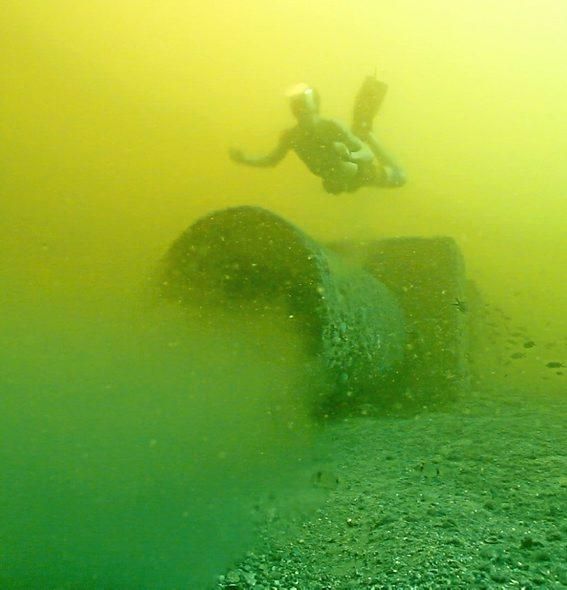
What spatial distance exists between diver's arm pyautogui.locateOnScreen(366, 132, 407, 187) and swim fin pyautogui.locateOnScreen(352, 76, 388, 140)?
0.36ft

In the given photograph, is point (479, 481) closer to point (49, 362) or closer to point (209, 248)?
point (209, 248)

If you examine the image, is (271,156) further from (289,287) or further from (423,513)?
(423,513)

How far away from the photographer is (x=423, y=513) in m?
1.50

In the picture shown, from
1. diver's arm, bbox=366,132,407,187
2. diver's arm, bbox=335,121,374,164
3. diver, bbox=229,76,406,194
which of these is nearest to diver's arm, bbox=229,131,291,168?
diver, bbox=229,76,406,194

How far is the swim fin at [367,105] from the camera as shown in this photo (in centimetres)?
561

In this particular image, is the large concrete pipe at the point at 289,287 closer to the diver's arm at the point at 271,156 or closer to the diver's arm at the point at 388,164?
the diver's arm at the point at 271,156

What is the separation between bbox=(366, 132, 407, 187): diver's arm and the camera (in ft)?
17.1

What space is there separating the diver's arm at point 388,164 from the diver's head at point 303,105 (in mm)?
996

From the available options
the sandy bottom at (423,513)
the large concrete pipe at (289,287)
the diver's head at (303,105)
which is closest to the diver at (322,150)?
the diver's head at (303,105)

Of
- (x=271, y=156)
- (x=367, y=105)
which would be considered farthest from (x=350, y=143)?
(x=367, y=105)

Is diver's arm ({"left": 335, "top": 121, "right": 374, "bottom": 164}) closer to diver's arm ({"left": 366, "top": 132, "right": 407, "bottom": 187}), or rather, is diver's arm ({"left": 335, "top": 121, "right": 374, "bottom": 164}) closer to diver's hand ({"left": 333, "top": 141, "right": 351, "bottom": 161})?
diver's hand ({"left": 333, "top": 141, "right": 351, "bottom": 161})

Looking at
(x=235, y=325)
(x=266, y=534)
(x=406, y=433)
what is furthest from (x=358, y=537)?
(x=235, y=325)

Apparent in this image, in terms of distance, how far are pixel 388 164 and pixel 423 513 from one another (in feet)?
14.4

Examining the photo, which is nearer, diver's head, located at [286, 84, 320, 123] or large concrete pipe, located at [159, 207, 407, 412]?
large concrete pipe, located at [159, 207, 407, 412]
